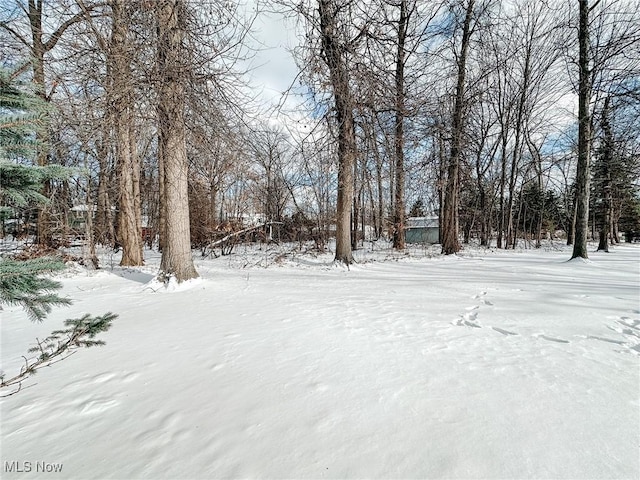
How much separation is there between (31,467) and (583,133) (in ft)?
41.0

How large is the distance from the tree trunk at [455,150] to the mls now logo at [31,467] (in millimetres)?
11371

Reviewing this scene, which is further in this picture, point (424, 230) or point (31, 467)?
point (424, 230)

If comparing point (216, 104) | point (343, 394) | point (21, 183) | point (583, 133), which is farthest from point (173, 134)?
point (583, 133)

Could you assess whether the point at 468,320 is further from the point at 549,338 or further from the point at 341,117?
the point at 341,117

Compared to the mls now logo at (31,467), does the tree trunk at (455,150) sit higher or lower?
higher

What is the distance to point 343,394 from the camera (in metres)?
1.89

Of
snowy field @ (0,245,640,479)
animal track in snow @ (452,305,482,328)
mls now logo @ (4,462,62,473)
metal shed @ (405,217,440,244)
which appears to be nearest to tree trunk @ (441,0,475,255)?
snowy field @ (0,245,640,479)

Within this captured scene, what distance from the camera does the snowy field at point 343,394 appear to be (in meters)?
1.36

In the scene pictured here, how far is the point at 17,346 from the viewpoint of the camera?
10.1 feet

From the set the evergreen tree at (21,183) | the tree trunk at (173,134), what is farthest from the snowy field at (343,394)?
the tree trunk at (173,134)

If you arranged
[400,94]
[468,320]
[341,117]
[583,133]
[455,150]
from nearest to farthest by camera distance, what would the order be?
[468,320]
[400,94]
[341,117]
[583,133]
[455,150]

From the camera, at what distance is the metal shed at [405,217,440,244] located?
28.9 meters

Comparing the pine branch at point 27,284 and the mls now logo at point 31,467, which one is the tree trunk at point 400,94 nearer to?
the pine branch at point 27,284

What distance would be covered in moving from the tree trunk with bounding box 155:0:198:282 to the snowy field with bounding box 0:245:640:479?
1.85 meters
